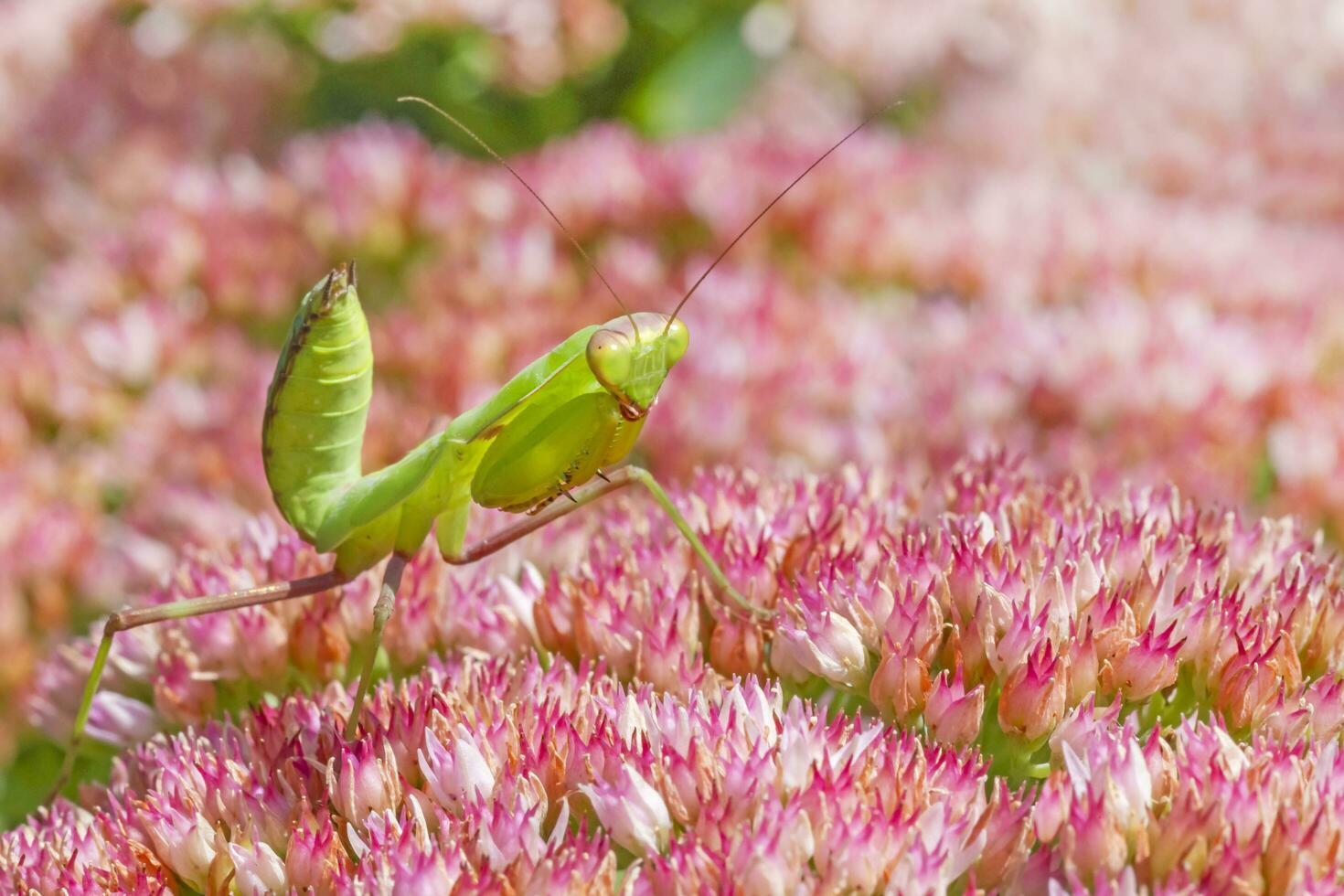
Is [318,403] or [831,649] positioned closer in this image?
[831,649]

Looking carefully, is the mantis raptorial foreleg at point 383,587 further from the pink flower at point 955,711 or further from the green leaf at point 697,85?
the green leaf at point 697,85

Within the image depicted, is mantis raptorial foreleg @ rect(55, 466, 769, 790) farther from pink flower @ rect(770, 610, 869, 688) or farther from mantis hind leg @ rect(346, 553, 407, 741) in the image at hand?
pink flower @ rect(770, 610, 869, 688)

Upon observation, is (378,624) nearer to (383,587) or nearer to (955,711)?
(383,587)

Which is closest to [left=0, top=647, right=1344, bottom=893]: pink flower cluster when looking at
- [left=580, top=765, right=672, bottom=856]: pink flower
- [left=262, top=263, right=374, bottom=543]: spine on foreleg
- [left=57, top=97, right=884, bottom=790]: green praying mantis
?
[left=580, top=765, right=672, bottom=856]: pink flower

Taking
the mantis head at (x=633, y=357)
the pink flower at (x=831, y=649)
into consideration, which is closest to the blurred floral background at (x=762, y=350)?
the pink flower at (x=831, y=649)

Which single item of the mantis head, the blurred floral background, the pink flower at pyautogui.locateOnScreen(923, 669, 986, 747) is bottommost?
the blurred floral background

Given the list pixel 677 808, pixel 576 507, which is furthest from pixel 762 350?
pixel 677 808
